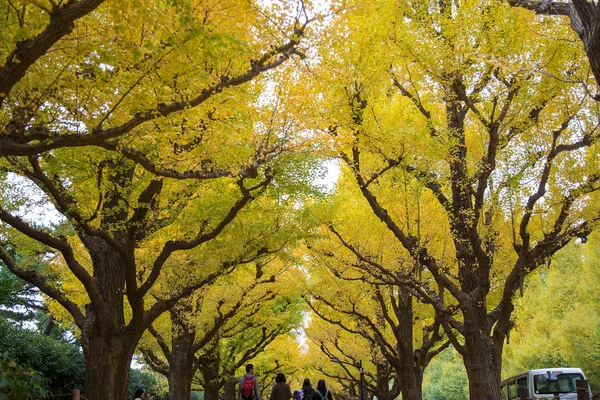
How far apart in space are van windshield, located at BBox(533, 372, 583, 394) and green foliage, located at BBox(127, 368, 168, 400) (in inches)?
748

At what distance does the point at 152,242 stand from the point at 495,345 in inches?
313

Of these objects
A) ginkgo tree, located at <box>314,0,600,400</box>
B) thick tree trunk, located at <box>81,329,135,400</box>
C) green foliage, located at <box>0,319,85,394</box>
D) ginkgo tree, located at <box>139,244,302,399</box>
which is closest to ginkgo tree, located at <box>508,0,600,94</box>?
ginkgo tree, located at <box>314,0,600,400</box>

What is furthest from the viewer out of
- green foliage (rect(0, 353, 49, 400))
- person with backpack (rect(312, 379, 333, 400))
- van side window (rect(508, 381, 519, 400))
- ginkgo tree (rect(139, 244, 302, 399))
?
van side window (rect(508, 381, 519, 400))

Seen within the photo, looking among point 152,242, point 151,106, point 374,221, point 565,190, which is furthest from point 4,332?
point 565,190

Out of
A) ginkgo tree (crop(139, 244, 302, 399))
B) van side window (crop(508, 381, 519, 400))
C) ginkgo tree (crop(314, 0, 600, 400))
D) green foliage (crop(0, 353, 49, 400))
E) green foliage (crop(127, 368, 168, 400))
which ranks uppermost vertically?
ginkgo tree (crop(314, 0, 600, 400))

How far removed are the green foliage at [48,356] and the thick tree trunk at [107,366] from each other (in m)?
7.37

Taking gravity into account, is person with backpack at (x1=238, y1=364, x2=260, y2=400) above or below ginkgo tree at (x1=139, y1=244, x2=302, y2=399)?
below

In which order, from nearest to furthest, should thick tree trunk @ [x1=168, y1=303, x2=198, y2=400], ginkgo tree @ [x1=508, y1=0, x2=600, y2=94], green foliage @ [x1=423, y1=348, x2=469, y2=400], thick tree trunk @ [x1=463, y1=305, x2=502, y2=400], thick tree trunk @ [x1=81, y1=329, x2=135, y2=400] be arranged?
ginkgo tree @ [x1=508, y1=0, x2=600, y2=94], thick tree trunk @ [x1=81, y1=329, x2=135, y2=400], thick tree trunk @ [x1=463, y1=305, x2=502, y2=400], thick tree trunk @ [x1=168, y1=303, x2=198, y2=400], green foliage @ [x1=423, y1=348, x2=469, y2=400]

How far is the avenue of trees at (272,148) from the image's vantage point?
573 cm

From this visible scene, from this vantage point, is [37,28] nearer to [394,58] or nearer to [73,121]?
[73,121]

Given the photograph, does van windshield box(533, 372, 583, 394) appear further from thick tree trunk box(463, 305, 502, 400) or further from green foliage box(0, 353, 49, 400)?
green foliage box(0, 353, 49, 400)

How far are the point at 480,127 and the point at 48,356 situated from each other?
1484 cm

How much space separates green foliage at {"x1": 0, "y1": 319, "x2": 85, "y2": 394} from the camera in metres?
16.4

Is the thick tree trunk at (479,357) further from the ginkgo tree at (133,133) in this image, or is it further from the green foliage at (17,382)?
the green foliage at (17,382)
